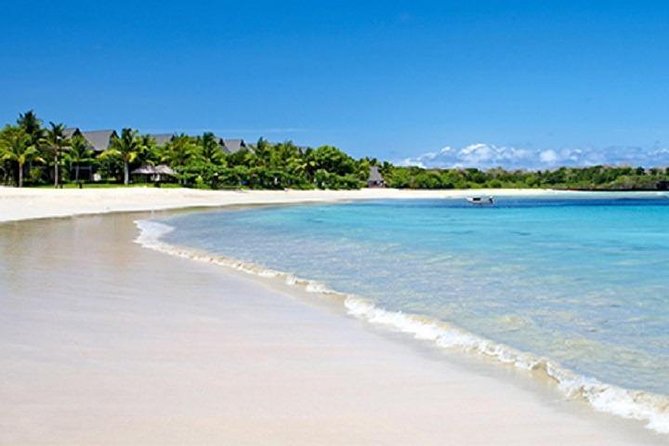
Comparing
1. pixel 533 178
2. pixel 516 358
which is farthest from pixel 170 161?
pixel 533 178

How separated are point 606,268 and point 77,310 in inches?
415

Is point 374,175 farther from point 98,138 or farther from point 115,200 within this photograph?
point 115,200

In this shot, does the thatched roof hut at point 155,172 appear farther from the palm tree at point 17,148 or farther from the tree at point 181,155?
the palm tree at point 17,148

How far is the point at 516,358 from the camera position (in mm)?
6570

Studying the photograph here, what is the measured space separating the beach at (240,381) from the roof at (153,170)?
6056 cm

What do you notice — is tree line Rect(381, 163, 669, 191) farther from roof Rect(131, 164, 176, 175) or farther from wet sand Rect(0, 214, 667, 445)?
wet sand Rect(0, 214, 667, 445)

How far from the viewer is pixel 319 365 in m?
6.15

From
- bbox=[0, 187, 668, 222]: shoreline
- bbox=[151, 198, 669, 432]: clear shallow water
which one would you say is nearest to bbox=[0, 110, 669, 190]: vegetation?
bbox=[0, 187, 668, 222]: shoreline

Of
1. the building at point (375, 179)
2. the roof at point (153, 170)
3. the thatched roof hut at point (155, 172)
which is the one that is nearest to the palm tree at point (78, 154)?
the roof at point (153, 170)

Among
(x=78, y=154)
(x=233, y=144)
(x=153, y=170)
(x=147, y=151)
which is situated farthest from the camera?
(x=233, y=144)

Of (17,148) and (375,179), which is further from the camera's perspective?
(375,179)

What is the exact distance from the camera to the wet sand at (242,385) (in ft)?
14.4

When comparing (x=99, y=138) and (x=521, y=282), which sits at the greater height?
(x=99, y=138)

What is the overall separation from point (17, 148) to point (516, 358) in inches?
2317
